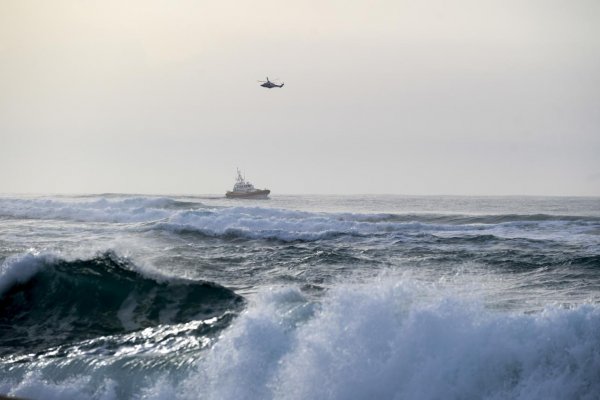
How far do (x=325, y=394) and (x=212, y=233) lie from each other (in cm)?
1673

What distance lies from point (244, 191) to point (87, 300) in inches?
2068

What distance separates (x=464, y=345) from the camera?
6.38m

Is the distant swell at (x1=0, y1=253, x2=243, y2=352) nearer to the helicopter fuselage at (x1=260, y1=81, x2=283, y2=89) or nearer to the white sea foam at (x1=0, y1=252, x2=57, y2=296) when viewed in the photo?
the white sea foam at (x1=0, y1=252, x2=57, y2=296)

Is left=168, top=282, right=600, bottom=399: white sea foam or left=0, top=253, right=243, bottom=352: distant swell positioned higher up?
left=168, top=282, right=600, bottom=399: white sea foam

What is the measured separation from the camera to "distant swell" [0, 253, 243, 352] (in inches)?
402

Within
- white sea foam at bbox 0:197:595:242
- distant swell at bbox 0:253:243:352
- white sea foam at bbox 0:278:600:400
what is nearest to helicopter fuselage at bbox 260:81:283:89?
white sea foam at bbox 0:197:595:242

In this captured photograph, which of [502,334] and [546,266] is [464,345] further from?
[546,266]

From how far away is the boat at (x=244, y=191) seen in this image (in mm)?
63688

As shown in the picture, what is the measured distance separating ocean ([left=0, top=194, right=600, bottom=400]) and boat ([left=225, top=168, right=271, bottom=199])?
43436 mm

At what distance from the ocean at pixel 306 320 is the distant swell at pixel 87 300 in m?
0.04

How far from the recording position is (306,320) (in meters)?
7.73

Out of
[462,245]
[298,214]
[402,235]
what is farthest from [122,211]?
[462,245]

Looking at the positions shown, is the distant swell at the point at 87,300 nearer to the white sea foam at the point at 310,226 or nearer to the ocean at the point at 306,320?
the ocean at the point at 306,320

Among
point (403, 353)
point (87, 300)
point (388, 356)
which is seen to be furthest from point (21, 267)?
point (403, 353)
